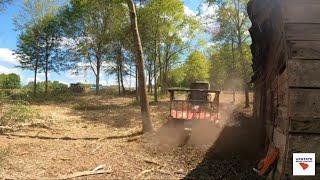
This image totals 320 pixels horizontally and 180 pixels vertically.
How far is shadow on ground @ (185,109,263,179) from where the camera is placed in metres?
8.94

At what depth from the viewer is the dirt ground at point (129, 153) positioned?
9.25 m

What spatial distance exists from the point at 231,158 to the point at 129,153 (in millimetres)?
2924

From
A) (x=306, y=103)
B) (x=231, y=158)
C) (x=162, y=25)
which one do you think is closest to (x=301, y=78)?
(x=306, y=103)

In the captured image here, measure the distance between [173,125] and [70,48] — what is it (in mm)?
31405

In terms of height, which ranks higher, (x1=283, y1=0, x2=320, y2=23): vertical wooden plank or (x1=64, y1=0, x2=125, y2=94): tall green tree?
(x1=64, y1=0, x2=125, y2=94): tall green tree

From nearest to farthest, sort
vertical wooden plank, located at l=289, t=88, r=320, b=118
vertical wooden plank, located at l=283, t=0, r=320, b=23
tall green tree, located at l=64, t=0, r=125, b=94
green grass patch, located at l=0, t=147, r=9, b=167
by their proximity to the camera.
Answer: vertical wooden plank, located at l=289, t=88, r=320, b=118 → vertical wooden plank, located at l=283, t=0, r=320, b=23 → green grass patch, located at l=0, t=147, r=9, b=167 → tall green tree, located at l=64, t=0, r=125, b=94

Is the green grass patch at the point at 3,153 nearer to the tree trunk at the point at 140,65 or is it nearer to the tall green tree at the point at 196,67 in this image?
the tree trunk at the point at 140,65

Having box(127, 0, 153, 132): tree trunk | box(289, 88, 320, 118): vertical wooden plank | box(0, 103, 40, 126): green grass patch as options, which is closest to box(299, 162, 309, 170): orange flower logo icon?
box(289, 88, 320, 118): vertical wooden plank

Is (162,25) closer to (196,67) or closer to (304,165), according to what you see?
(196,67)

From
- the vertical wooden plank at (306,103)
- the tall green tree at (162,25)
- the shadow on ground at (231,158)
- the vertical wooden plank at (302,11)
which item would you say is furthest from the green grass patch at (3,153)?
the tall green tree at (162,25)

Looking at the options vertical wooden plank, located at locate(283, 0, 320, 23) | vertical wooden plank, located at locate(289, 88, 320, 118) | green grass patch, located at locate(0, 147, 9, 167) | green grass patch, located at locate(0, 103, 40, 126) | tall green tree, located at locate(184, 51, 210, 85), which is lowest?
green grass patch, located at locate(0, 147, 9, 167)

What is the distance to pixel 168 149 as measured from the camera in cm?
1216

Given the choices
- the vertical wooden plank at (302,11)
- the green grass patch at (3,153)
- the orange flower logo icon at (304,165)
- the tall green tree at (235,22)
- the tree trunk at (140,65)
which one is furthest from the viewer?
the tall green tree at (235,22)

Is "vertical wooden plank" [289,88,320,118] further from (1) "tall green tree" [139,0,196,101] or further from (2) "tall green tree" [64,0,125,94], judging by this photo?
(2) "tall green tree" [64,0,125,94]
